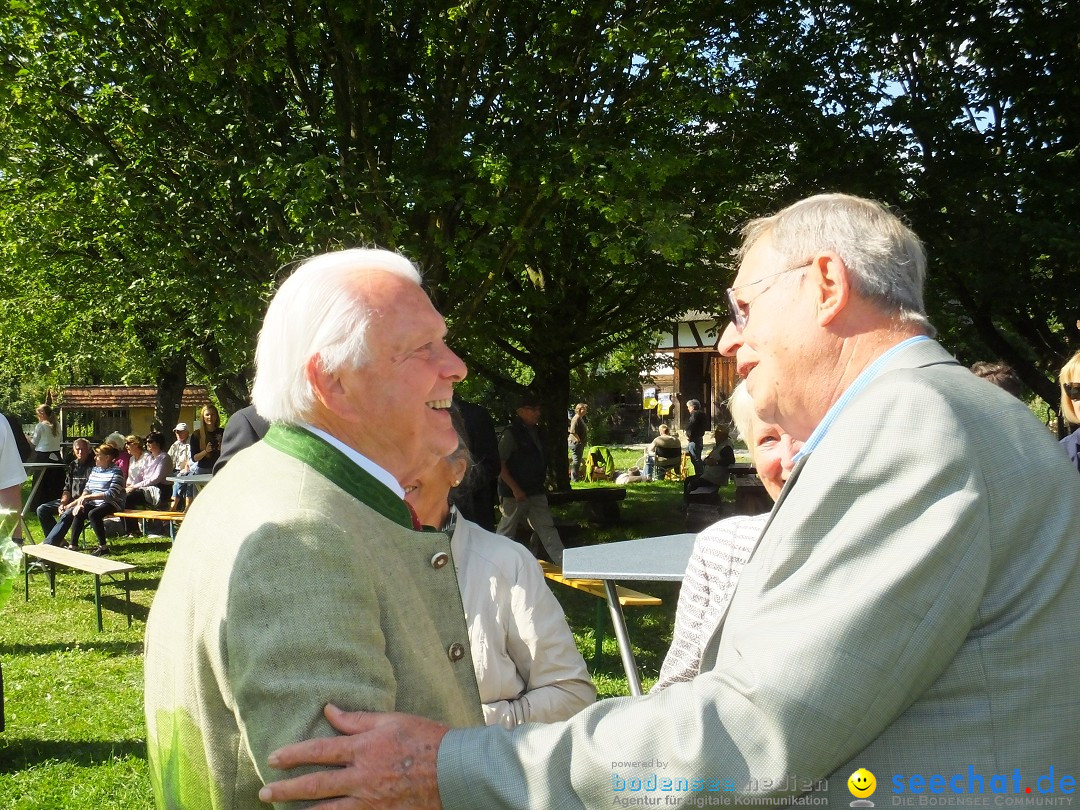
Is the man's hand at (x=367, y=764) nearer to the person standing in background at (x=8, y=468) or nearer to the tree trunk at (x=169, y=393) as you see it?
the person standing in background at (x=8, y=468)

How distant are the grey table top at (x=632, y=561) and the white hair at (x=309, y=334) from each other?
6.28ft

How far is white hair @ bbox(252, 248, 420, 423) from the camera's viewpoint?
1.61m

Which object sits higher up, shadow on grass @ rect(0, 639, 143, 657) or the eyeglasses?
the eyeglasses

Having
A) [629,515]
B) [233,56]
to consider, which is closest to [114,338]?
[629,515]

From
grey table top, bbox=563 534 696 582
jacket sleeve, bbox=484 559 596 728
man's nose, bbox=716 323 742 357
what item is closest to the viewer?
man's nose, bbox=716 323 742 357

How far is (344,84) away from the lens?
927cm

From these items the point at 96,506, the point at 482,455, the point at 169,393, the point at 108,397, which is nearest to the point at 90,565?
the point at 482,455

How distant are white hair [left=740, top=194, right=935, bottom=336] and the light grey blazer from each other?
35 centimetres

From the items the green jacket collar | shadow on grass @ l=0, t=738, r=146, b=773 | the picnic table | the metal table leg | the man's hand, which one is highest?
the green jacket collar

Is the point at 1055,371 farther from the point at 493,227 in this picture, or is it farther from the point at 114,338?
the point at 114,338

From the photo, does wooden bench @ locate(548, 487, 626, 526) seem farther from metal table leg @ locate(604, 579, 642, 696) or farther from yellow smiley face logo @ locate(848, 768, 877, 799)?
yellow smiley face logo @ locate(848, 768, 877, 799)

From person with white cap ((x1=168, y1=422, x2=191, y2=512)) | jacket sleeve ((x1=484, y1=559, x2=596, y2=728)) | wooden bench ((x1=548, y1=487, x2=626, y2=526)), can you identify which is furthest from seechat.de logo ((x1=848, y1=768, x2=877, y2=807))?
person with white cap ((x1=168, y1=422, x2=191, y2=512))

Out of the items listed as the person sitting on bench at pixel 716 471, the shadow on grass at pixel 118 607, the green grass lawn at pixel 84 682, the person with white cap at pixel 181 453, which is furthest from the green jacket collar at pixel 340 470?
the person with white cap at pixel 181 453

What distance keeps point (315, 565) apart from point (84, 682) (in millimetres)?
6475
